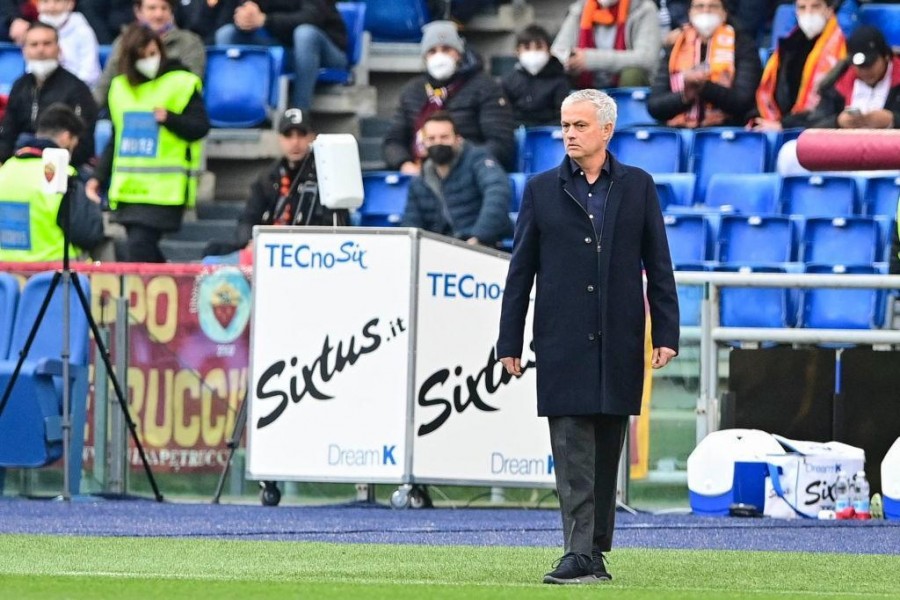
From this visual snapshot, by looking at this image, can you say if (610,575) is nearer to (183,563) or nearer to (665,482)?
(183,563)

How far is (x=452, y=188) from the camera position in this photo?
1520 centimetres

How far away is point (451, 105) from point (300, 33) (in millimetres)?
1890

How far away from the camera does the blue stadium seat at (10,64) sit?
63.7ft

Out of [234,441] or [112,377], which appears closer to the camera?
[112,377]

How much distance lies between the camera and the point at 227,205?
18.3 m

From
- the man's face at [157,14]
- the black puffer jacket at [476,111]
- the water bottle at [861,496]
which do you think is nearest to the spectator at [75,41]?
the man's face at [157,14]

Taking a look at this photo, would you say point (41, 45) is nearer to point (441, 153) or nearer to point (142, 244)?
point (142, 244)

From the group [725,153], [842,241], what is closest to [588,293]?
[842,241]

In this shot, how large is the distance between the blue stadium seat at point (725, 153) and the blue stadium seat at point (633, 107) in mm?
766

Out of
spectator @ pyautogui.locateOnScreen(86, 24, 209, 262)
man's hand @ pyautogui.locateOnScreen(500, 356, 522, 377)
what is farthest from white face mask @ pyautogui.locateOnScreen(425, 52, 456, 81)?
man's hand @ pyautogui.locateOnScreen(500, 356, 522, 377)

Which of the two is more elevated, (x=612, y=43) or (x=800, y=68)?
(x=612, y=43)

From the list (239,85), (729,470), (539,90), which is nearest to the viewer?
(729,470)

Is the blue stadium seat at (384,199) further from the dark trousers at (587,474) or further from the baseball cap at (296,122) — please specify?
the dark trousers at (587,474)

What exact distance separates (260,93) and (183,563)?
9263 millimetres
